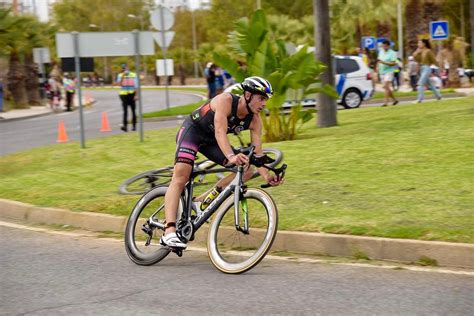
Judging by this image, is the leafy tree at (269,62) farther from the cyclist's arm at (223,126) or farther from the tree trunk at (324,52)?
the cyclist's arm at (223,126)

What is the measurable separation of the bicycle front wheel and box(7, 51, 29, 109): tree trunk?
3840cm

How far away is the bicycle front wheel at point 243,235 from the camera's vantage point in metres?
6.87

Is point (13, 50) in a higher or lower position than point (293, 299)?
higher

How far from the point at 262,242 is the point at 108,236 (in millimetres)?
2675

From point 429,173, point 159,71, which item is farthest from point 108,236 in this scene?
point 159,71

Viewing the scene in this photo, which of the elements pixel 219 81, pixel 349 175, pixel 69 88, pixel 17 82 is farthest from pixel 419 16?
pixel 349 175

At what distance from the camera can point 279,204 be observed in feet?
30.0

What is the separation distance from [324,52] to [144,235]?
9.98 meters

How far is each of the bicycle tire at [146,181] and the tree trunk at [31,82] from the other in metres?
38.3

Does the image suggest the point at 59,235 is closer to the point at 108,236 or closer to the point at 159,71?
the point at 108,236

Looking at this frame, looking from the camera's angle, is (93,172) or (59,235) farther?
(93,172)

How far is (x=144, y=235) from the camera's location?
25.8ft

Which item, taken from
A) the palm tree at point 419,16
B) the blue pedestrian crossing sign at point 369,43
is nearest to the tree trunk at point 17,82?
the blue pedestrian crossing sign at point 369,43

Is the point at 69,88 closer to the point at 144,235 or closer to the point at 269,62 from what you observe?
the point at 269,62
